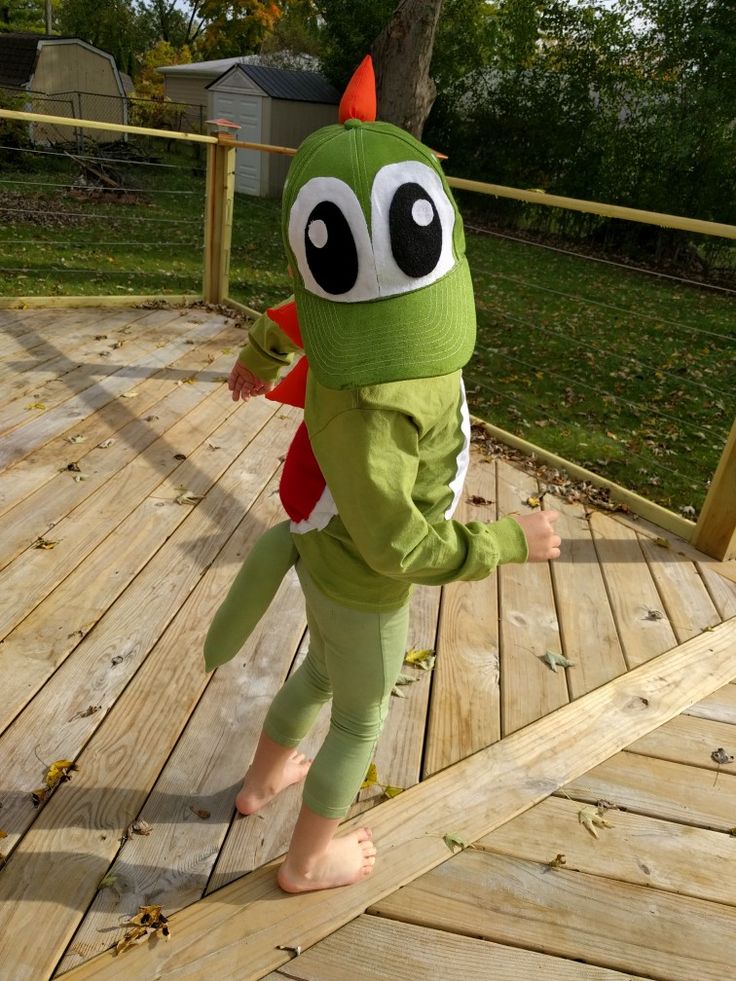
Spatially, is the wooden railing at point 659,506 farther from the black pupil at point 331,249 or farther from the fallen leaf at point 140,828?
the fallen leaf at point 140,828

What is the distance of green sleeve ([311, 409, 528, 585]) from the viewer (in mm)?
1162

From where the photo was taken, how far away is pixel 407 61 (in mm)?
12820

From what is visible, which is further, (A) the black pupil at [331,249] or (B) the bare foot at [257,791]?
(B) the bare foot at [257,791]

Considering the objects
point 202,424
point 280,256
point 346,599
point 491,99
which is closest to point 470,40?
point 491,99

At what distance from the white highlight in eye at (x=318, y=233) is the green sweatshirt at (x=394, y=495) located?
0.75 ft

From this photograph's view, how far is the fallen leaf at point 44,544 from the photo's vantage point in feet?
9.70

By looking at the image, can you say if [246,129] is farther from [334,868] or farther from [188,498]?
[334,868]

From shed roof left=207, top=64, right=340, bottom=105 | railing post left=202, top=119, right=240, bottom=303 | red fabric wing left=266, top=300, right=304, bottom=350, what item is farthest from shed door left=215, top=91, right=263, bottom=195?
red fabric wing left=266, top=300, right=304, bottom=350

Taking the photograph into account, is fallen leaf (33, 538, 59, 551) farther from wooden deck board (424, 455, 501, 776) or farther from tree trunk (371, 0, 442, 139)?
tree trunk (371, 0, 442, 139)

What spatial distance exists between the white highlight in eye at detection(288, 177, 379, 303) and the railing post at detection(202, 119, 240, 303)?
5.20 meters

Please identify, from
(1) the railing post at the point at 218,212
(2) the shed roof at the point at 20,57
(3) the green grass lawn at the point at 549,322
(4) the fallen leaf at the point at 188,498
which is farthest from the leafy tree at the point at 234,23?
(4) the fallen leaf at the point at 188,498

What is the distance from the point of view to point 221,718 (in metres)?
2.23

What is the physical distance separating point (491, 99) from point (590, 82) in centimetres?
231

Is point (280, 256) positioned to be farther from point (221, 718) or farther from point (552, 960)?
point (552, 960)
